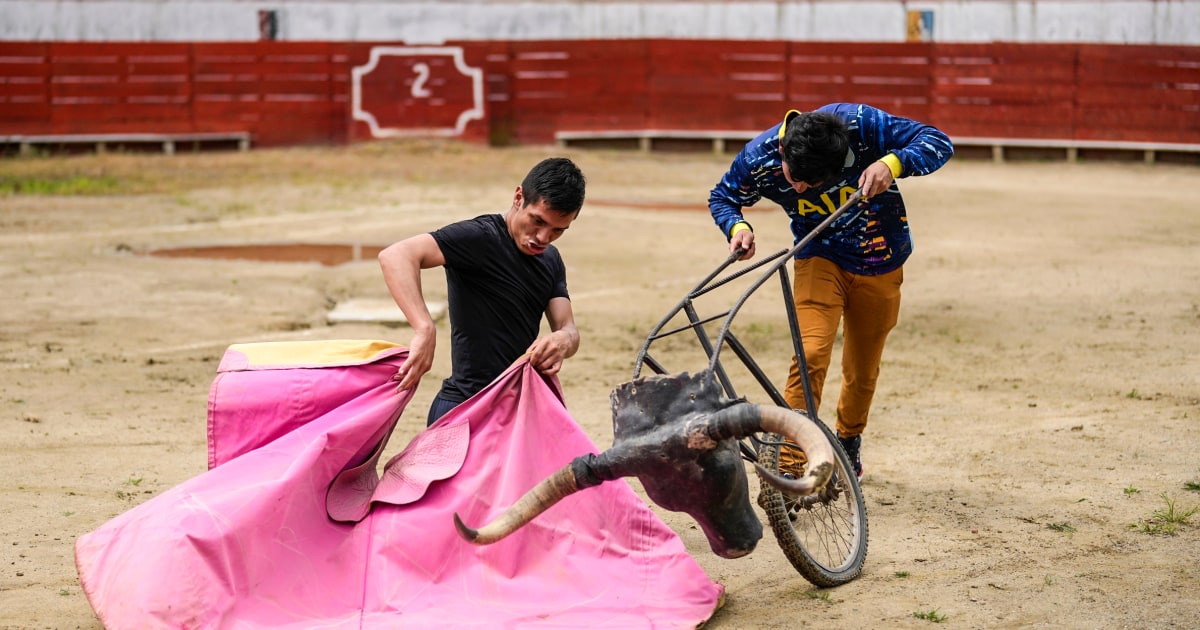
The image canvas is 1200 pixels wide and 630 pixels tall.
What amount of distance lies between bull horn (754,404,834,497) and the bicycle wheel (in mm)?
497

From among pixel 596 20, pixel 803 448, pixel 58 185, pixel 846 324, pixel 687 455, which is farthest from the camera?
pixel 596 20

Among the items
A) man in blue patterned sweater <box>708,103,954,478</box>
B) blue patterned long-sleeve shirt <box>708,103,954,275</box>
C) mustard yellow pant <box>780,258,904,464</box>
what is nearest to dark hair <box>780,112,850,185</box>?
man in blue patterned sweater <box>708,103,954,478</box>

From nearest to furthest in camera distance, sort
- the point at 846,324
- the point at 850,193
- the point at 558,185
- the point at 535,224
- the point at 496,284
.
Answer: the point at 558,185 < the point at 535,224 < the point at 496,284 < the point at 850,193 < the point at 846,324

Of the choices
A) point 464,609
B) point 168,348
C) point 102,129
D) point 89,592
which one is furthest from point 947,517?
point 102,129

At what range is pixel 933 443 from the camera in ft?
15.8

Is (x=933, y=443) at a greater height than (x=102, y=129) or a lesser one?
lesser

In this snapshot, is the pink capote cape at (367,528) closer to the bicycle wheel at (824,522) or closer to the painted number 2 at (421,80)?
the bicycle wheel at (824,522)

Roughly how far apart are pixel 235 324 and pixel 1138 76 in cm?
1133

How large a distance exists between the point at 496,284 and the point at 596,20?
14.6 metres

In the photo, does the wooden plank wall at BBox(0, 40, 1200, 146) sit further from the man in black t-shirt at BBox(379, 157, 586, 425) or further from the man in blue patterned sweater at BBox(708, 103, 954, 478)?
the man in black t-shirt at BBox(379, 157, 586, 425)

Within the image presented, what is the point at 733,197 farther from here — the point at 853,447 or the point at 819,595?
the point at 819,595

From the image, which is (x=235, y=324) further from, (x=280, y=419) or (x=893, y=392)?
(x=280, y=419)

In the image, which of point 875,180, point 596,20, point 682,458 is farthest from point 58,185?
point 682,458

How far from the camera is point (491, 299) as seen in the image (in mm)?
3330
